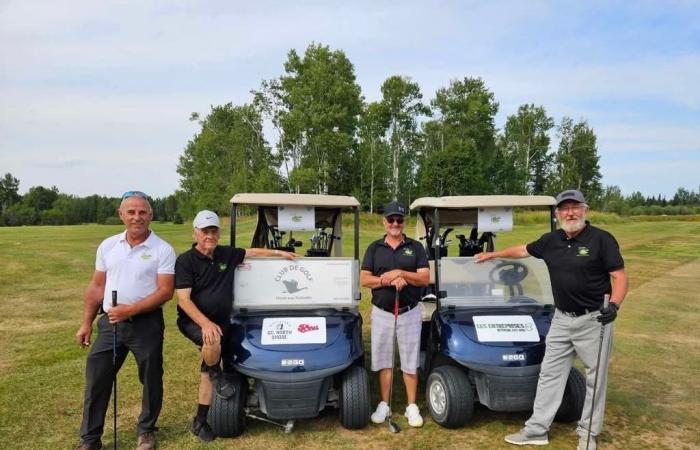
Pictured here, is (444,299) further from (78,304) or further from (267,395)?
(78,304)

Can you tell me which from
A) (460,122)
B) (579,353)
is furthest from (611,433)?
(460,122)

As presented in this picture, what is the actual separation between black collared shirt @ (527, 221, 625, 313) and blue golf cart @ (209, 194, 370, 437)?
1.62 meters

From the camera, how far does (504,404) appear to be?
4.01 meters

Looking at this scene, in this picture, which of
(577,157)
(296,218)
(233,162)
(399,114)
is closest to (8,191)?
(233,162)

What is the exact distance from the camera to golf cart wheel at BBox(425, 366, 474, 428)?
13.4 ft

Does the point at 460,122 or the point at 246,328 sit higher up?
the point at 460,122

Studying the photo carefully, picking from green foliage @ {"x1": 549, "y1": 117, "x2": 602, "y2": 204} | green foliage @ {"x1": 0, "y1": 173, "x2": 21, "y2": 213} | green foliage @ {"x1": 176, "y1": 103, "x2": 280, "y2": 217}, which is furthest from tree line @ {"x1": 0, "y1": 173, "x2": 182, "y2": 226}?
green foliage @ {"x1": 549, "y1": 117, "x2": 602, "y2": 204}

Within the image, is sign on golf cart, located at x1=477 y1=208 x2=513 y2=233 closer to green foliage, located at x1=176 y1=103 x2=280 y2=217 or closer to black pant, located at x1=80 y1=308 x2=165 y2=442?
black pant, located at x1=80 y1=308 x2=165 y2=442

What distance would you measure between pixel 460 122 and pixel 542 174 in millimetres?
14540

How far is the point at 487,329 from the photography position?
4.19 meters

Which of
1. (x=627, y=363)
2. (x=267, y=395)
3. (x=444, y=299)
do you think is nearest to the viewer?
(x=267, y=395)

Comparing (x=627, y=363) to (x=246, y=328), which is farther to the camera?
(x=627, y=363)

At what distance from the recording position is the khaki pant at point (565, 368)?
3.81 meters

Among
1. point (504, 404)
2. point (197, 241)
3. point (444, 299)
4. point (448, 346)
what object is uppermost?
point (197, 241)
